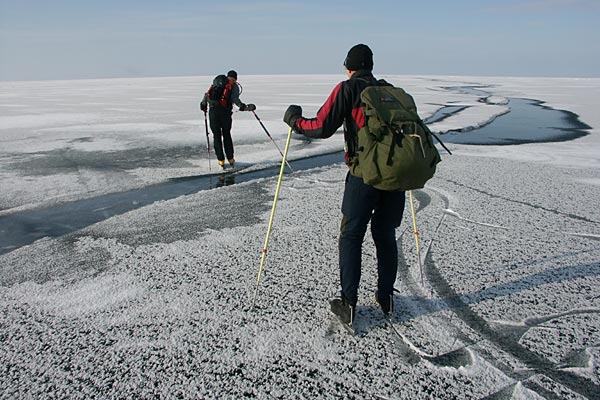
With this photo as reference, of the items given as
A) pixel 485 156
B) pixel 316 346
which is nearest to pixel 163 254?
pixel 316 346

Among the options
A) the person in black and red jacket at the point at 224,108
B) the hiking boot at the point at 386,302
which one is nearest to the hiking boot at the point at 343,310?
the hiking boot at the point at 386,302

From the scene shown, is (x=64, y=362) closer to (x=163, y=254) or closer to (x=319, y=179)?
(x=163, y=254)

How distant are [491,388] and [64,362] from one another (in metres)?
2.30

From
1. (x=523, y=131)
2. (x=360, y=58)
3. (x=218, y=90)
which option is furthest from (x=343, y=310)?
(x=523, y=131)

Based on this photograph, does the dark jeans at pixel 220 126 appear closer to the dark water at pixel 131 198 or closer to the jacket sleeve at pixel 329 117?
the dark water at pixel 131 198

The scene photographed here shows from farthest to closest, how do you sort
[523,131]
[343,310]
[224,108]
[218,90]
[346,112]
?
[523,131] → [224,108] → [218,90] → [343,310] → [346,112]

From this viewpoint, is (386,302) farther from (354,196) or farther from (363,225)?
(354,196)

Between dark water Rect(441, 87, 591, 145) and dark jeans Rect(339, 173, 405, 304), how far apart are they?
8.32 meters

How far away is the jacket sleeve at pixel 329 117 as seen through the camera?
241 centimetres

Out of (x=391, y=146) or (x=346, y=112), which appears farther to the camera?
(x=346, y=112)

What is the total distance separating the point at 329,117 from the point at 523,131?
11.6 m

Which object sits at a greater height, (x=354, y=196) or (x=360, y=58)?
(x=360, y=58)

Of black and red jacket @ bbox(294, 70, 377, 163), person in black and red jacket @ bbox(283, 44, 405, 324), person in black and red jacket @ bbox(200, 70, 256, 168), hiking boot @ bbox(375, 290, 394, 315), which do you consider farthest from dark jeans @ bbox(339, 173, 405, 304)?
person in black and red jacket @ bbox(200, 70, 256, 168)

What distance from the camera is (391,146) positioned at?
224cm
